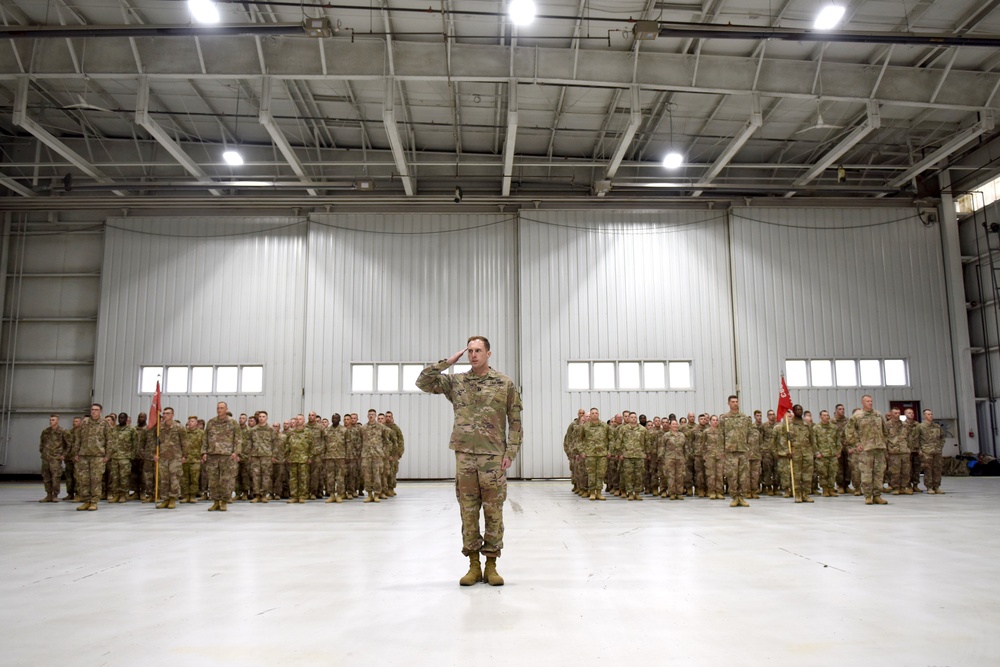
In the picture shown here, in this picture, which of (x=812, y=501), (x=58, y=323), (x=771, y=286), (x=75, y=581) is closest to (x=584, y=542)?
(x=75, y=581)

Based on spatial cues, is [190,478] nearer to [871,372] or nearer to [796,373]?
[796,373]

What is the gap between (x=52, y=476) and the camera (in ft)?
43.4

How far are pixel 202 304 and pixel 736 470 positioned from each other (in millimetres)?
15691

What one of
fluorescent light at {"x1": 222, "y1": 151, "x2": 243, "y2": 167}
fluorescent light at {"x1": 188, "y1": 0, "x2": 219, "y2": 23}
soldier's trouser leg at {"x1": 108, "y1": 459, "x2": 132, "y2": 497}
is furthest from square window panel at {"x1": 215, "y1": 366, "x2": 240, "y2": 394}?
fluorescent light at {"x1": 188, "y1": 0, "x2": 219, "y2": 23}

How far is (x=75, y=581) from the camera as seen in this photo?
17.0 ft

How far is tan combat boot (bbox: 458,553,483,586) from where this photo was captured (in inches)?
193

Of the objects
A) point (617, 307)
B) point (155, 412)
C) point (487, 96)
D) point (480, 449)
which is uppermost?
point (487, 96)

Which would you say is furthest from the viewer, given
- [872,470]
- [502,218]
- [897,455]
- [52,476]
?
[502,218]

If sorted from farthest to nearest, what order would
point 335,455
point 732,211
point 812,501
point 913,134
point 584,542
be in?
point 732,211, point 913,134, point 335,455, point 812,501, point 584,542

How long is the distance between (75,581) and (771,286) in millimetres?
18877

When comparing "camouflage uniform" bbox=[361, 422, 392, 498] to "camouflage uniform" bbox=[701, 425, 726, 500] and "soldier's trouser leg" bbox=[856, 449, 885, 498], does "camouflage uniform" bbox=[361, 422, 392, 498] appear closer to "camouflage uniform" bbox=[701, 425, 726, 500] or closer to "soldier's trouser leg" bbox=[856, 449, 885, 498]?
"camouflage uniform" bbox=[701, 425, 726, 500]

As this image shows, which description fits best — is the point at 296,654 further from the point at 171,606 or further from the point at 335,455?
the point at 335,455

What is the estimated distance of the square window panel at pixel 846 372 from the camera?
64.0ft

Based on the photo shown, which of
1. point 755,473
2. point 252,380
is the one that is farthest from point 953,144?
point 252,380
